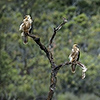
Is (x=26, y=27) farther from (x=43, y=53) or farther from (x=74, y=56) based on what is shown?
(x=43, y=53)

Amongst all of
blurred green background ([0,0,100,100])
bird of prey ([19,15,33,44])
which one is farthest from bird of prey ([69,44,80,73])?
blurred green background ([0,0,100,100])

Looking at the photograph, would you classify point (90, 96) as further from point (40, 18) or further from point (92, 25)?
point (40, 18)

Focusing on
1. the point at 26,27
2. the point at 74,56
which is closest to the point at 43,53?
the point at 74,56

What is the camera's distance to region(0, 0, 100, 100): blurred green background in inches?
282

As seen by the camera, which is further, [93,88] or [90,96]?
[93,88]

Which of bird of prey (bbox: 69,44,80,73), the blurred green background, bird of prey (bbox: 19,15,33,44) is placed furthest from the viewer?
the blurred green background

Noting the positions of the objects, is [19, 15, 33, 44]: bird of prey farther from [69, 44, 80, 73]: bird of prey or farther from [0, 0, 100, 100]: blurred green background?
[0, 0, 100, 100]: blurred green background

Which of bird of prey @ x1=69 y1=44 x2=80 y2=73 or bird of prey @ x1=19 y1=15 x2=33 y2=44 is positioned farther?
bird of prey @ x1=69 y1=44 x2=80 y2=73

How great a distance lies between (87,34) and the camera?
28.1ft

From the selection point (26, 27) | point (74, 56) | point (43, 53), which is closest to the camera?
point (26, 27)

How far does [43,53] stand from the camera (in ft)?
25.6

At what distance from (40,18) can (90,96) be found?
3537 mm

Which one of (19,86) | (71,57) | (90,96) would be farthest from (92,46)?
(71,57)

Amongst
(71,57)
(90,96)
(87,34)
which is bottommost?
(90,96)
